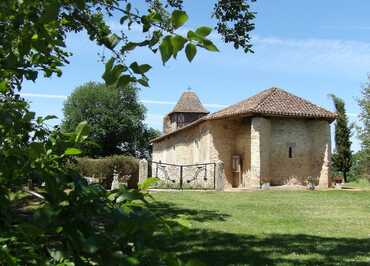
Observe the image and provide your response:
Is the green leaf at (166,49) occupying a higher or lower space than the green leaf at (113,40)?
lower

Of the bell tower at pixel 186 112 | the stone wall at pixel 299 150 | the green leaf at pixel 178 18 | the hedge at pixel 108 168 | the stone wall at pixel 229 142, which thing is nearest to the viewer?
the green leaf at pixel 178 18

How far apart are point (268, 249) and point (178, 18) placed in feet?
22.3

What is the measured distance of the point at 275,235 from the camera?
29.7 feet

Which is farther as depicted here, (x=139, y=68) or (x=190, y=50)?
(x=139, y=68)

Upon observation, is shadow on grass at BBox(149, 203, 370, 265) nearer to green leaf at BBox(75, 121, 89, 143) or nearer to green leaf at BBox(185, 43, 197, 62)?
green leaf at BBox(75, 121, 89, 143)

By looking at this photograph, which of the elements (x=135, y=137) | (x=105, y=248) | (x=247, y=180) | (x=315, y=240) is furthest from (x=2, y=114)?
(x=135, y=137)

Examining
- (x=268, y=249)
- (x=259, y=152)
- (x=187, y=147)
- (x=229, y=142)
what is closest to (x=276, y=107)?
(x=259, y=152)

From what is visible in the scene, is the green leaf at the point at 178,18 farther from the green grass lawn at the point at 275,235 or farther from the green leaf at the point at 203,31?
the green grass lawn at the point at 275,235

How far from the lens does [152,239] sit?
1342 millimetres

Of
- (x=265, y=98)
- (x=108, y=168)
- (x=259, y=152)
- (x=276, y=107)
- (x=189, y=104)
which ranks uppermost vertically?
(x=189, y=104)

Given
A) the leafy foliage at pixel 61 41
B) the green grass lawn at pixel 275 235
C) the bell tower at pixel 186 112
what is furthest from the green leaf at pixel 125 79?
the bell tower at pixel 186 112

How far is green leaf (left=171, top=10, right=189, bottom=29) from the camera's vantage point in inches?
48.8

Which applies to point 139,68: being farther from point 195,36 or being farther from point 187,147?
point 187,147

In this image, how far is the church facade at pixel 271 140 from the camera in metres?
26.2
